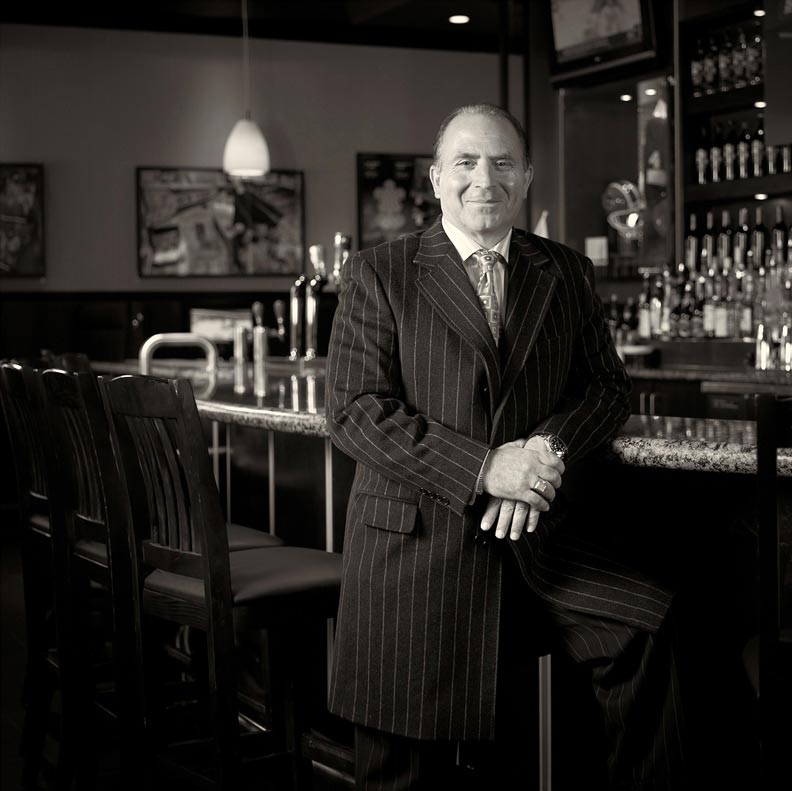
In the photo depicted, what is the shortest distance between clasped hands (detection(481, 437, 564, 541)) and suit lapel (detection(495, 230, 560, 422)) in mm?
97

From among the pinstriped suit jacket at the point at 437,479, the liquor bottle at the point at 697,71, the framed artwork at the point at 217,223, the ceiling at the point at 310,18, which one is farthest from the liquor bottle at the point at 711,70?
the pinstriped suit jacket at the point at 437,479

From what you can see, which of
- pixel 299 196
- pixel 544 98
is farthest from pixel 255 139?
pixel 544 98

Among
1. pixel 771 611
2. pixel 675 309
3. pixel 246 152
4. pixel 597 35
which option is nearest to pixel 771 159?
pixel 675 309

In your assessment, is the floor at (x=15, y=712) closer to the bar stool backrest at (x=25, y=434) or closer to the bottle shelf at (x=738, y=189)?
the bar stool backrest at (x=25, y=434)

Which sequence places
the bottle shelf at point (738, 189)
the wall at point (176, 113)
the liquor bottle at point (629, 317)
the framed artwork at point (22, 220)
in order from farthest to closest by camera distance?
the wall at point (176, 113)
the framed artwork at point (22, 220)
the liquor bottle at point (629, 317)
the bottle shelf at point (738, 189)

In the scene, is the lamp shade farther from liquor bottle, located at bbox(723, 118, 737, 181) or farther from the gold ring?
the gold ring

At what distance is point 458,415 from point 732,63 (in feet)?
15.2

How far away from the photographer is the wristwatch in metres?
1.89

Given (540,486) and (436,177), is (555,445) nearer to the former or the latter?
(540,486)

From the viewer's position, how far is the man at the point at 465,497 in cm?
186

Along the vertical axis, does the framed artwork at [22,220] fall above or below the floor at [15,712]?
above

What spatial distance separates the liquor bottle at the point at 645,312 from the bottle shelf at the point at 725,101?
36.3 inches

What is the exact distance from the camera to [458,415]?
1.92 meters

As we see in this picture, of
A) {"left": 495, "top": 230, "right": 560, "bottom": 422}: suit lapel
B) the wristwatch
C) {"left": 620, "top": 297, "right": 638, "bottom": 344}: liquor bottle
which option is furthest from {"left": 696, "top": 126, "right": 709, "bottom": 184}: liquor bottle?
the wristwatch
